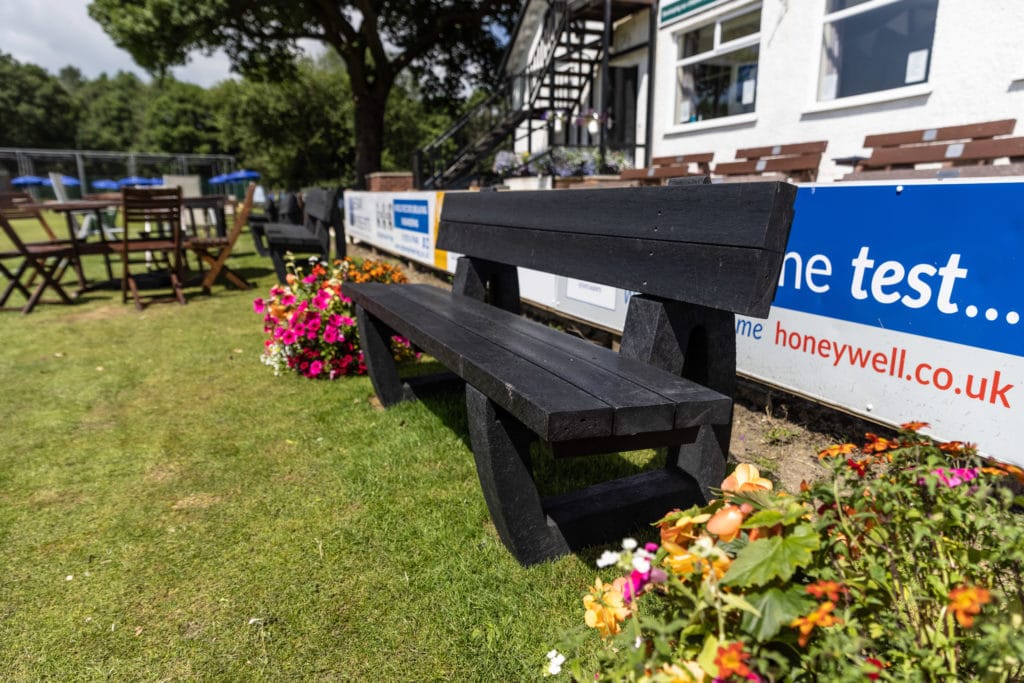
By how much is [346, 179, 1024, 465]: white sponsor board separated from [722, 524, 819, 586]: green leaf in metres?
1.86

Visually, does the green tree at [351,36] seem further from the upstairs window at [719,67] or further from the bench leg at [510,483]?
the bench leg at [510,483]

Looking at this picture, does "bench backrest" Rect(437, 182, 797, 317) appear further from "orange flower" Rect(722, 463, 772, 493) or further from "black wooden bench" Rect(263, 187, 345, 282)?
"black wooden bench" Rect(263, 187, 345, 282)

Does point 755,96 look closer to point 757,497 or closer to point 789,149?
point 789,149

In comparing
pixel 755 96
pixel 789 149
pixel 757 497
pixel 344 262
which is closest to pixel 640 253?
pixel 757 497

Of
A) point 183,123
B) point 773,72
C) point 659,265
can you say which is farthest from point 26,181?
point 659,265

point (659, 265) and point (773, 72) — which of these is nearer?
point (659, 265)

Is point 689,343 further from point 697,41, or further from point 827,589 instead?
point 697,41

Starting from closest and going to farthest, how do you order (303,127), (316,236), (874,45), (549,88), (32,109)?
(874,45)
(316,236)
(549,88)
(303,127)
(32,109)

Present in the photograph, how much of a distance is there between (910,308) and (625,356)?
1398 mm

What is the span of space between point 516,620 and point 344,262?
388 centimetres

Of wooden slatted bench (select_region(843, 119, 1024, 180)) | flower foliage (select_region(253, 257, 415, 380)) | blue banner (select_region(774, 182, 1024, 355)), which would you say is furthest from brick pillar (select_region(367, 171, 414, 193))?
blue banner (select_region(774, 182, 1024, 355))

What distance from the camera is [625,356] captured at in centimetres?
218

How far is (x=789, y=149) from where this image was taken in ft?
26.1

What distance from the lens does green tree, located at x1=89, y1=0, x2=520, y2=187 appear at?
669 inches
